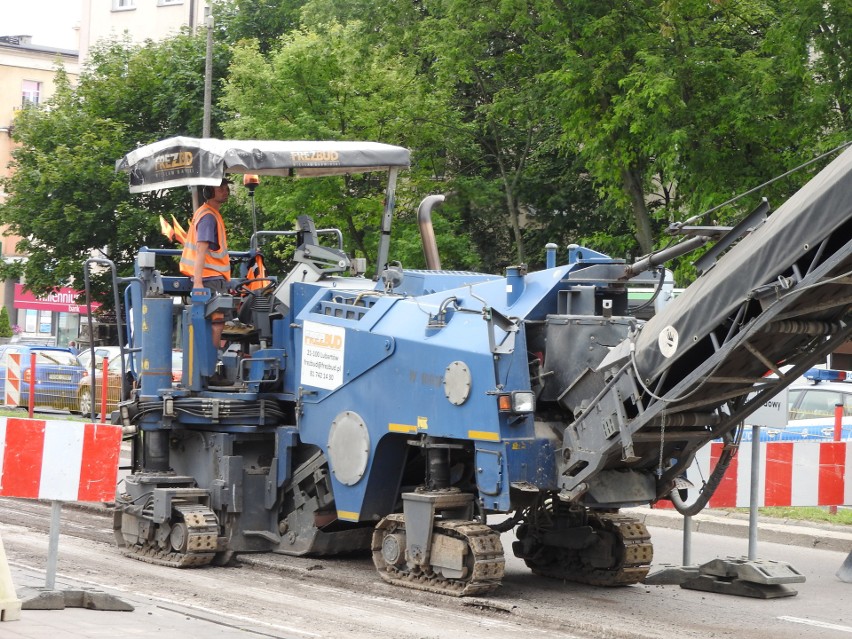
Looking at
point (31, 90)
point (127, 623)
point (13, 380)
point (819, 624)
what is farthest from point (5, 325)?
point (819, 624)

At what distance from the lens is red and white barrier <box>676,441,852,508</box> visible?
1193cm

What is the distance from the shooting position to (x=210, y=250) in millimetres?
12117

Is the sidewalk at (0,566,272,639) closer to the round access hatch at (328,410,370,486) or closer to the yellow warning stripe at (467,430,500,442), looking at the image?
the round access hatch at (328,410,370,486)

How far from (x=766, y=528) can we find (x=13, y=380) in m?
17.2

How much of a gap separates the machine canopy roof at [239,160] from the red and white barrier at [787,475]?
13.5 ft

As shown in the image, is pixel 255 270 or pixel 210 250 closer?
pixel 210 250

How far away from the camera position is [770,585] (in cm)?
1039

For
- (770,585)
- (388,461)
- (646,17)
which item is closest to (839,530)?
(770,585)

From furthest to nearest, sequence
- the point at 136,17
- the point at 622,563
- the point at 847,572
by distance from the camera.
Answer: the point at 136,17, the point at 847,572, the point at 622,563

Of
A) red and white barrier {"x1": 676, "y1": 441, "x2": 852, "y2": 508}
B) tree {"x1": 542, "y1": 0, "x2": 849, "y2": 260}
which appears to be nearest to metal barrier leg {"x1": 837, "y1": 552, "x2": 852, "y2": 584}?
red and white barrier {"x1": 676, "y1": 441, "x2": 852, "y2": 508}

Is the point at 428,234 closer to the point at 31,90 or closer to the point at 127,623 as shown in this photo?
the point at 127,623

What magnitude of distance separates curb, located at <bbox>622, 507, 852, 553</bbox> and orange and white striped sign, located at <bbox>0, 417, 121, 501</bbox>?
628cm

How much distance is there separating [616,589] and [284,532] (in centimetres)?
297

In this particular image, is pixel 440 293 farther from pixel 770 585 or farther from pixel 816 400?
pixel 816 400
